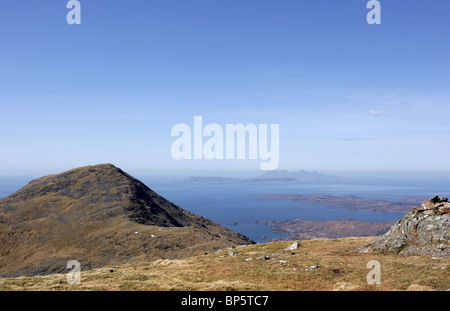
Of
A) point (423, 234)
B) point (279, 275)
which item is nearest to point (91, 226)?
point (279, 275)

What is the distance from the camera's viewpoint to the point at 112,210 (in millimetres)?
101625

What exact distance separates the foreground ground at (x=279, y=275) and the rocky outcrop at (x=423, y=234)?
2145 millimetres

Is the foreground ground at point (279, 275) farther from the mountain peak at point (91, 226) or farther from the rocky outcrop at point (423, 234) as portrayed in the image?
the mountain peak at point (91, 226)

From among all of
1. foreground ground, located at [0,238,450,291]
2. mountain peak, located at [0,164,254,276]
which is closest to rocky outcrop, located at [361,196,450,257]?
foreground ground, located at [0,238,450,291]

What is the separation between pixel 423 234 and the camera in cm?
3653

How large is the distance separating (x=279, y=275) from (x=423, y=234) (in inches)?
839

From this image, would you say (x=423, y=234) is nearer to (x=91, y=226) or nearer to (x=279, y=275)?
(x=279, y=275)

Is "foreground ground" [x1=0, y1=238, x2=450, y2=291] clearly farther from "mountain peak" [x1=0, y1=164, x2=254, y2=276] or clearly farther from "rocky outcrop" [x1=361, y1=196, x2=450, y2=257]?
"mountain peak" [x1=0, y1=164, x2=254, y2=276]

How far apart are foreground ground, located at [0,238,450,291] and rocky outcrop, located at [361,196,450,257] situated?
214cm

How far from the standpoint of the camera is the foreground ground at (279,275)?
25.2 metres

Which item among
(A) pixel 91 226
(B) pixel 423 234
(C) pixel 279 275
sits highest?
(B) pixel 423 234
